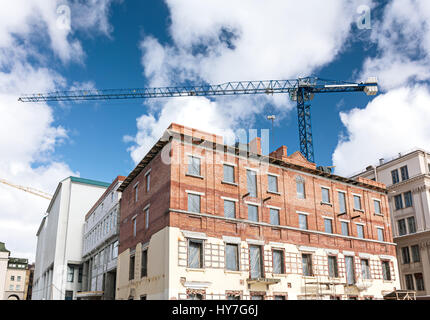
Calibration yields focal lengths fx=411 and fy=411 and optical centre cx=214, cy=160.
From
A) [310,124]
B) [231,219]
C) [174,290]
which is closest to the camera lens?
[174,290]

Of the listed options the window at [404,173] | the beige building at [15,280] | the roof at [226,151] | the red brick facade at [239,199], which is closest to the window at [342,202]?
the red brick facade at [239,199]

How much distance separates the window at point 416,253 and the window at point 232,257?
1200 inches

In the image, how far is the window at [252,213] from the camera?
36.8m

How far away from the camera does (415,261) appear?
173 ft

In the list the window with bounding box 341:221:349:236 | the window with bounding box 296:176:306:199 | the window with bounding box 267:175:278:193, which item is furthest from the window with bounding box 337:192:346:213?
the window with bounding box 267:175:278:193

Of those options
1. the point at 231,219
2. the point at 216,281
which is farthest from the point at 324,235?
the point at 216,281

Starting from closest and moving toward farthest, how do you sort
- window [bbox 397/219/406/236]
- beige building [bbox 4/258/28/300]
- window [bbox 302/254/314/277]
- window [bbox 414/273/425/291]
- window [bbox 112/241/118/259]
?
window [bbox 302/254/314/277] < window [bbox 112/241/118/259] < window [bbox 414/273/425/291] < window [bbox 397/219/406/236] < beige building [bbox 4/258/28/300]

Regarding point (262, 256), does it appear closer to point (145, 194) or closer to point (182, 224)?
point (182, 224)

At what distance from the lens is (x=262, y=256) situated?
1407 inches

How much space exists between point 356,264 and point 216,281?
56.3 feet

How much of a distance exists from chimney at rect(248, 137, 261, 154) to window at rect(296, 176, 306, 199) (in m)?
5.36

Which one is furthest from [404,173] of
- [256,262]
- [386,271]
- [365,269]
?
[256,262]

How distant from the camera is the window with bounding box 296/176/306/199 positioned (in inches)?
1622

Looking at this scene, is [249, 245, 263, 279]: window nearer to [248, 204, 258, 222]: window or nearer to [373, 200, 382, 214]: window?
[248, 204, 258, 222]: window
